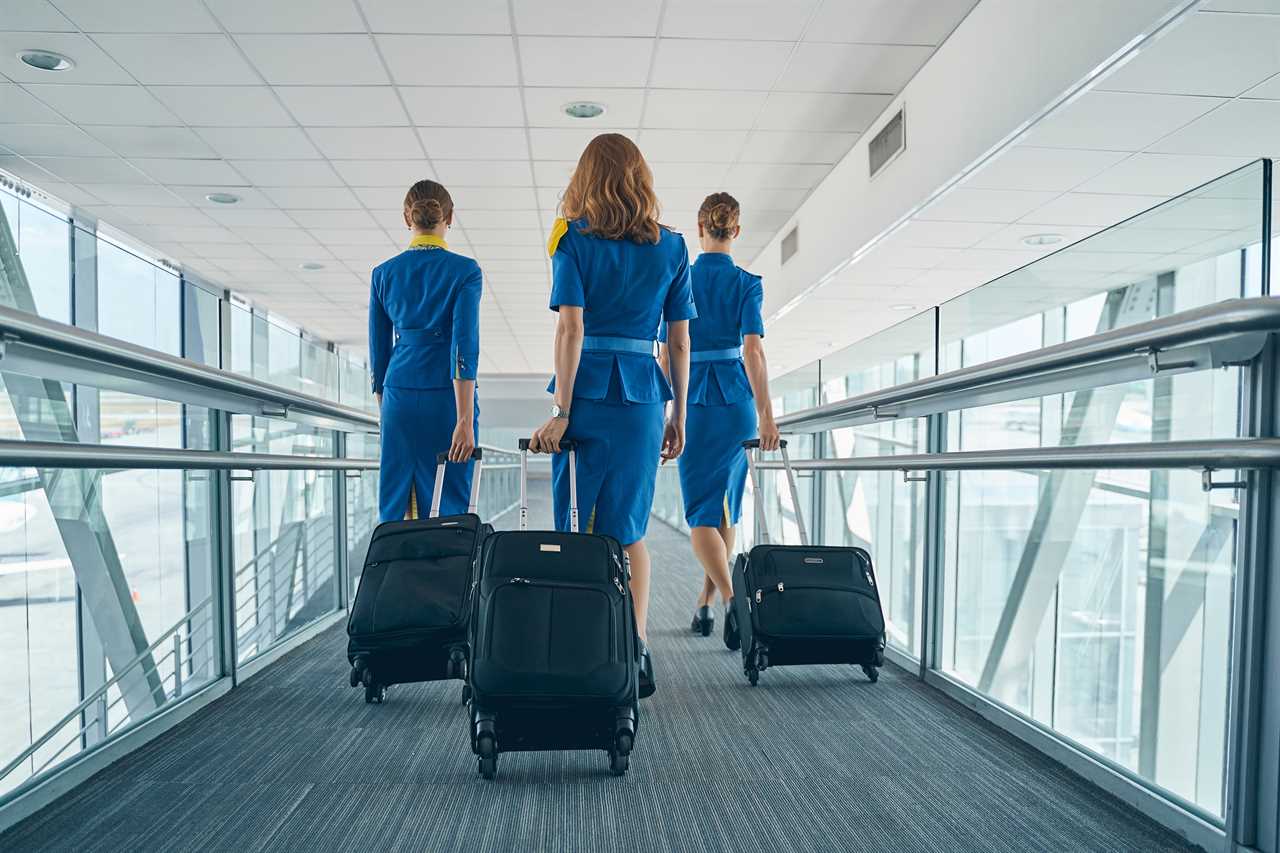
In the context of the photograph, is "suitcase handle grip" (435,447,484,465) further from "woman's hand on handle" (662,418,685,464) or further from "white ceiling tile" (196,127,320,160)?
"white ceiling tile" (196,127,320,160)

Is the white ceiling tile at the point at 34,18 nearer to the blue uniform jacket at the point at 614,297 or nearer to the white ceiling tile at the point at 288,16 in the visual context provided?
the white ceiling tile at the point at 288,16

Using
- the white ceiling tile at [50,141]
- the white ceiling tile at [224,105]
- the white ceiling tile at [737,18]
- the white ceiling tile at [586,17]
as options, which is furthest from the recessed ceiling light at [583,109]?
the white ceiling tile at [50,141]

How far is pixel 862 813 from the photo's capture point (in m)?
1.51

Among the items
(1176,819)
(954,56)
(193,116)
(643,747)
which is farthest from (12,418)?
(954,56)

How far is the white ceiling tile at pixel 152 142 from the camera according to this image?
6.05m

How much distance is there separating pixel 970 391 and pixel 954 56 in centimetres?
354

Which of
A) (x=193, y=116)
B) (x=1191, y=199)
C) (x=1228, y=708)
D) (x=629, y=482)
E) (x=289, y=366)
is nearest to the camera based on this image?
(x=1228, y=708)

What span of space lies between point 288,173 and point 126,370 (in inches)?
228

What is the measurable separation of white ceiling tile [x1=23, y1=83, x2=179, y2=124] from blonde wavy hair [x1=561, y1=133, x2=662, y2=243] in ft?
15.3

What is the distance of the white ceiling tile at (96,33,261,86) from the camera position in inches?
186

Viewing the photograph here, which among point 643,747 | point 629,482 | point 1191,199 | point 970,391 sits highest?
point 1191,199

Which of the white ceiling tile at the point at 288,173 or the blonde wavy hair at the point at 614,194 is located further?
the white ceiling tile at the point at 288,173

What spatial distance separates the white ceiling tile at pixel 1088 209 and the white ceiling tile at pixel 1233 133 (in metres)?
0.74

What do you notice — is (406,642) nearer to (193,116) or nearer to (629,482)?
(629,482)
